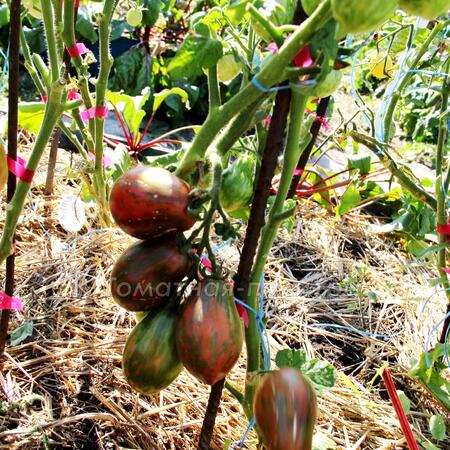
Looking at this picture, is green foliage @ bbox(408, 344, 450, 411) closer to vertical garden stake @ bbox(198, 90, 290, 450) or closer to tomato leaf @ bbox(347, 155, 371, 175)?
vertical garden stake @ bbox(198, 90, 290, 450)

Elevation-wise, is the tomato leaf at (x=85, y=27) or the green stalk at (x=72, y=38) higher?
the tomato leaf at (x=85, y=27)

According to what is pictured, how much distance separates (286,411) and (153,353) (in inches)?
7.2

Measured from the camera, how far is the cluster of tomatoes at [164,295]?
0.62m

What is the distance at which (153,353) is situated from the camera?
26.1 inches

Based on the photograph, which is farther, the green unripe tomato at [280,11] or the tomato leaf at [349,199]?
the tomato leaf at [349,199]

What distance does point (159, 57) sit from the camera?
3.20m

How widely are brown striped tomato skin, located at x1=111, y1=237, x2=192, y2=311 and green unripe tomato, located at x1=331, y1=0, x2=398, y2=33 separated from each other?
329mm

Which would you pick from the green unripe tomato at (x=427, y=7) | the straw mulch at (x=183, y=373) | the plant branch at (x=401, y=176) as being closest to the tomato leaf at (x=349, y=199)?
the straw mulch at (x=183, y=373)

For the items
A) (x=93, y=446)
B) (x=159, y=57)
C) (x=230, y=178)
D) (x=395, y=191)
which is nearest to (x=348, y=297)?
(x=395, y=191)

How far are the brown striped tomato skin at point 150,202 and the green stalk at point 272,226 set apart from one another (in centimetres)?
15

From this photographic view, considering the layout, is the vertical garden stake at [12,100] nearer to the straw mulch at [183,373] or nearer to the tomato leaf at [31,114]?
the straw mulch at [183,373]

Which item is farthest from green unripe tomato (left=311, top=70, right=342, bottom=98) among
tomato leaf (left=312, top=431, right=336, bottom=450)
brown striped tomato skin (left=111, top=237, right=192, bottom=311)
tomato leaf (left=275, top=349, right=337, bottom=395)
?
tomato leaf (left=312, top=431, right=336, bottom=450)

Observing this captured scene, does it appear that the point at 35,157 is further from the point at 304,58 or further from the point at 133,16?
the point at 133,16

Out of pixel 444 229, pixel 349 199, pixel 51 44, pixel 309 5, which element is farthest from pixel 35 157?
pixel 349 199
